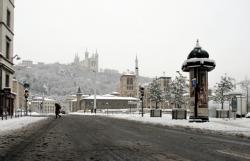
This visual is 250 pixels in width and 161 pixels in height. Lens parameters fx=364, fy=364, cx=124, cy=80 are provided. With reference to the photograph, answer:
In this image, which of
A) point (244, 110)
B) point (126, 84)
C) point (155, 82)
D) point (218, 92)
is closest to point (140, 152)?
point (244, 110)

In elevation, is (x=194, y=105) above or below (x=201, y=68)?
below

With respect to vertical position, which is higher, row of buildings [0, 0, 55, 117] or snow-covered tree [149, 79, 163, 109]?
row of buildings [0, 0, 55, 117]

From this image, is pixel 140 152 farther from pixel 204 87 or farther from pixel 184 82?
pixel 184 82

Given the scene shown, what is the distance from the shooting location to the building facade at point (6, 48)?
38.0 meters

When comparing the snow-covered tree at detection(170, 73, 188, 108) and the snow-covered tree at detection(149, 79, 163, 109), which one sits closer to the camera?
the snow-covered tree at detection(170, 73, 188, 108)

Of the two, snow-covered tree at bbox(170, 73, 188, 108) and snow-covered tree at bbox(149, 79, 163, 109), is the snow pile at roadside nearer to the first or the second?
snow-covered tree at bbox(170, 73, 188, 108)

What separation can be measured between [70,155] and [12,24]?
135 ft

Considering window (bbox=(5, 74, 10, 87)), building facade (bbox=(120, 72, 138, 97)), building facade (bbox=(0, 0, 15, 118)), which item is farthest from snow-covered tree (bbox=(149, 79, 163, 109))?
building facade (bbox=(120, 72, 138, 97))

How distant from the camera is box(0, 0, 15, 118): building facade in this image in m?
38.0

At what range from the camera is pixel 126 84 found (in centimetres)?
16675

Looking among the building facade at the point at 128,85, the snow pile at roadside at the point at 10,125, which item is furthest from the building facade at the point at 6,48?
the building facade at the point at 128,85

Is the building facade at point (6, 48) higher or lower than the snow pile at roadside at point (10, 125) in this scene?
higher

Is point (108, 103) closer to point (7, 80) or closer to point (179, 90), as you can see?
point (179, 90)

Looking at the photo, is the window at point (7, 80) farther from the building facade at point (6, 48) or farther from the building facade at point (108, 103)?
the building facade at point (108, 103)
